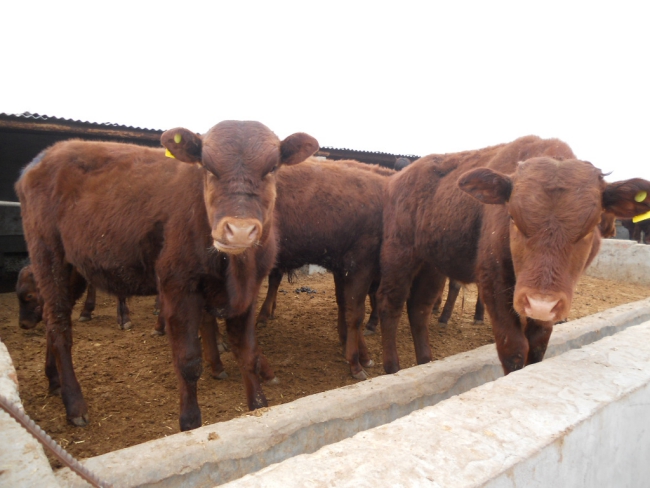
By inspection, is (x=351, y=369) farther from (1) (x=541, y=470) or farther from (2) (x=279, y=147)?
(1) (x=541, y=470)

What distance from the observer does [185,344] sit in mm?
3125

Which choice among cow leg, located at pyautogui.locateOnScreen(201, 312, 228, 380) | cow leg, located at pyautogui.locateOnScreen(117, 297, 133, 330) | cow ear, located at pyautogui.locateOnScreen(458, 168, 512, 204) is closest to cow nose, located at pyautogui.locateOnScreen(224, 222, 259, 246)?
cow ear, located at pyautogui.locateOnScreen(458, 168, 512, 204)

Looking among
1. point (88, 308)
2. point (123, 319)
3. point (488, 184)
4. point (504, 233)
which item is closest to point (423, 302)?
point (504, 233)

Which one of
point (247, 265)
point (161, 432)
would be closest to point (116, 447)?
point (161, 432)

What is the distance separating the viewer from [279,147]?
10.6ft

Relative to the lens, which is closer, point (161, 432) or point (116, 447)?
point (116, 447)

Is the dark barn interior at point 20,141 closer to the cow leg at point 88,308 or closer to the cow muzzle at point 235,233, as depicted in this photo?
the cow leg at point 88,308

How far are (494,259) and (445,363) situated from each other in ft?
2.99

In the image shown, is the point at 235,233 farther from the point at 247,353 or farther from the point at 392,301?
the point at 392,301

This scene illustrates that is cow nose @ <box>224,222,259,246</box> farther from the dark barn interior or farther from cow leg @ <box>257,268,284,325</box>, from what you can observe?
the dark barn interior

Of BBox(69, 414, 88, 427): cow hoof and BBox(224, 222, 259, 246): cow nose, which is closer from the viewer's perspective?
BBox(224, 222, 259, 246): cow nose

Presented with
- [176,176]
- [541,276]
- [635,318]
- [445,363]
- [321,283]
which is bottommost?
[321,283]

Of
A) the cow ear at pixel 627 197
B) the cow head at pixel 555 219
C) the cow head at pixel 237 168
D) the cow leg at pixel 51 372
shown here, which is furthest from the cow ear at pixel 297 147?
the cow leg at pixel 51 372

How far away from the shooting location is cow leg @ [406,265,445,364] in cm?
490
